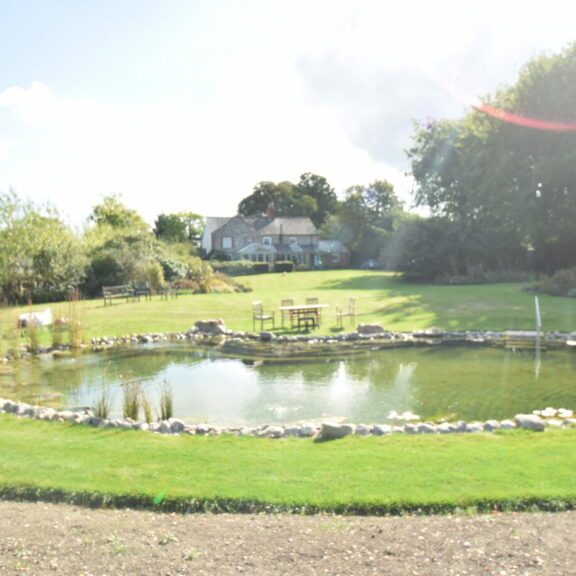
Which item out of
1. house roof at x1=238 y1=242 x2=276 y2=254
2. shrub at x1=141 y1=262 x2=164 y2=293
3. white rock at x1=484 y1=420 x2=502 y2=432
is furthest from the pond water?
house roof at x1=238 y1=242 x2=276 y2=254

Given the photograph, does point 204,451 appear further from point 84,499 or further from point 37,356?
point 37,356

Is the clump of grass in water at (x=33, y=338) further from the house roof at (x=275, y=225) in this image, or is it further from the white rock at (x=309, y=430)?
the house roof at (x=275, y=225)

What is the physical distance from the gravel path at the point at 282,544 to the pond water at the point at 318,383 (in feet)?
14.6

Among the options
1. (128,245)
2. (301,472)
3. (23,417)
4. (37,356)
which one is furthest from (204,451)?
(128,245)

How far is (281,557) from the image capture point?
4.73m

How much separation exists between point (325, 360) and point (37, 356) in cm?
774

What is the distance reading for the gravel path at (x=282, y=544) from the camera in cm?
454

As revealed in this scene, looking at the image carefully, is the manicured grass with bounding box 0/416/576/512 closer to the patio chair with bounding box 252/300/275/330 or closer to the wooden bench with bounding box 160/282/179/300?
the patio chair with bounding box 252/300/275/330

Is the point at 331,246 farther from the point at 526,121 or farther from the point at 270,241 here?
the point at 526,121

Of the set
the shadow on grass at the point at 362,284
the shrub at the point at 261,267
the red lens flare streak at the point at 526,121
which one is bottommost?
the shadow on grass at the point at 362,284

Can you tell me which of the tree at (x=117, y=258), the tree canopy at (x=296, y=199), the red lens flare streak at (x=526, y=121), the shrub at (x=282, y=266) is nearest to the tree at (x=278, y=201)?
the tree canopy at (x=296, y=199)

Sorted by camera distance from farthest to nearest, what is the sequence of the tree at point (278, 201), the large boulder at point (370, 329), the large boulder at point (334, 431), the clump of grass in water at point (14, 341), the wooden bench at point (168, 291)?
the tree at point (278, 201)
the wooden bench at point (168, 291)
the large boulder at point (370, 329)
the clump of grass in water at point (14, 341)
the large boulder at point (334, 431)

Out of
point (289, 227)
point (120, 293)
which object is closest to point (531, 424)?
point (120, 293)

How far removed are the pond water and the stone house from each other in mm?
52135
